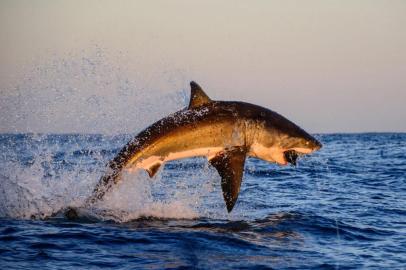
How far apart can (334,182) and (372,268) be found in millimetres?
12779

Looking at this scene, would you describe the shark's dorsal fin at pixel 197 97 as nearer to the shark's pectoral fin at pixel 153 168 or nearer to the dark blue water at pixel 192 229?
the shark's pectoral fin at pixel 153 168

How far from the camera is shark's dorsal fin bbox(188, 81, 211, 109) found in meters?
9.45

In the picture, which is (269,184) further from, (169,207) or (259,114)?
(259,114)

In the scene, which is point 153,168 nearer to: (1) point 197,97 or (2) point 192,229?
(2) point 192,229

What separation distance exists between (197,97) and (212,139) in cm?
75

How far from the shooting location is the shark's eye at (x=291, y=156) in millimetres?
9766

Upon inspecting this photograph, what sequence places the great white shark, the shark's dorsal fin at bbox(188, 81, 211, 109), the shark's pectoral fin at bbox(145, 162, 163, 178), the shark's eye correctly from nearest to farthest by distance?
the great white shark → the shark's dorsal fin at bbox(188, 81, 211, 109) → the shark's pectoral fin at bbox(145, 162, 163, 178) → the shark's eye

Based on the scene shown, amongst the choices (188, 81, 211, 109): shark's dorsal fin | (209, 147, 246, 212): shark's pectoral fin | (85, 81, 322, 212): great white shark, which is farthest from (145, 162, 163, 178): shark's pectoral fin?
(188, 81, 211, 109): shark's dorsal fin

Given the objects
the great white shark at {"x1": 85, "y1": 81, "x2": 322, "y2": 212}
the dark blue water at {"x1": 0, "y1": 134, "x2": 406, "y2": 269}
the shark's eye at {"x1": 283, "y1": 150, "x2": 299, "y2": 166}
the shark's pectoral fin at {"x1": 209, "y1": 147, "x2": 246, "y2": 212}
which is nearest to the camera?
the dark blue water at {"x1": 0, "y1": 134, "x2": 406, "y2": 269}

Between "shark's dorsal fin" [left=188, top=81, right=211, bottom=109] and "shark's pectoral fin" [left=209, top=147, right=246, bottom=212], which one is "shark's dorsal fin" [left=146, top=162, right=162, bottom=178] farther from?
"shark's dorsal fin" [left=188, top=81, right=211, bottom=109]

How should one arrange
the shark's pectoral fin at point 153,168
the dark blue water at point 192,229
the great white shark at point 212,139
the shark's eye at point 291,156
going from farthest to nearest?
the shark's eye at point 291,156 → the shark's pectoral fin at point 153,168 → the great white shark at point 212,139 → the dark blue water at point 192,229

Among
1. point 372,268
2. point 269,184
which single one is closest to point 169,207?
point 372,268

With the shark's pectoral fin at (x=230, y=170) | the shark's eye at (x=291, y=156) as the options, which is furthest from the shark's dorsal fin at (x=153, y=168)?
the shark's eye at (x=291, y=156)

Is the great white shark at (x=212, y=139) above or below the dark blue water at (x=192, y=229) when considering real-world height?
above
